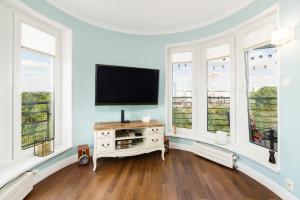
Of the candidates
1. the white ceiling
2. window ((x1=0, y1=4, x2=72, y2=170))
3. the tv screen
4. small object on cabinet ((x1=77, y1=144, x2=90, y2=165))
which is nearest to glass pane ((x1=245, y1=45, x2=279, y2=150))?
the white ceiling

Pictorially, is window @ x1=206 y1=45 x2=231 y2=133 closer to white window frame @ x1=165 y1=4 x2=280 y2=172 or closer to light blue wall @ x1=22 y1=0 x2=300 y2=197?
white window frame @ x1=165 y1=4 x2=280 y2=172

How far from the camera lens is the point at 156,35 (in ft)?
10.9

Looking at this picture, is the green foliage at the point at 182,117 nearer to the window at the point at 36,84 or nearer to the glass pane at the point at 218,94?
the glass pane at the point at 218,94

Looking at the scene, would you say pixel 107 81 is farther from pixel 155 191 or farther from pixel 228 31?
pixel 228 31

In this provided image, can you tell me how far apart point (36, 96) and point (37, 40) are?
84 centimetres

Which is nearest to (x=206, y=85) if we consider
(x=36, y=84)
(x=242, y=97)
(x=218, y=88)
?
(x=218, y=88)

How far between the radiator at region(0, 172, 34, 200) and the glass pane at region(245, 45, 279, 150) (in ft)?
10.2

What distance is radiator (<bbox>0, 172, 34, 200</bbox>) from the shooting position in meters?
1.48

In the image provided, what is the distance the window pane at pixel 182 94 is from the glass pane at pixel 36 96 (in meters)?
2.43

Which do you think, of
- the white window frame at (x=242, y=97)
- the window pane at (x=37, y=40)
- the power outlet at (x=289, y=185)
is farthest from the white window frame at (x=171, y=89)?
the window pane at (x=37, y=40)

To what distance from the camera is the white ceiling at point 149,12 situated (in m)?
2.29

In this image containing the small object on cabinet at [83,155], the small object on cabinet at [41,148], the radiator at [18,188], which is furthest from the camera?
the small object on cabinet at [83,155]

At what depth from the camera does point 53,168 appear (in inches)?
91.3

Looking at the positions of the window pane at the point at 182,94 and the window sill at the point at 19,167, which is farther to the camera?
the window pane at the point at 182,94
